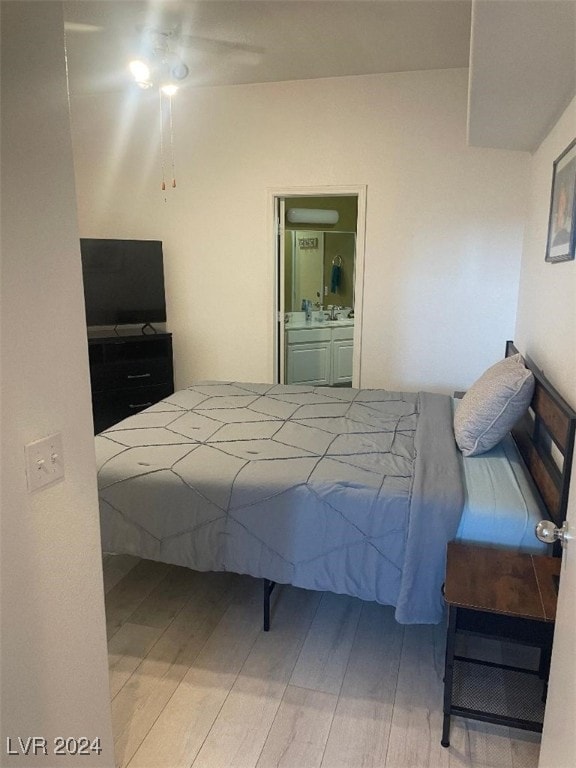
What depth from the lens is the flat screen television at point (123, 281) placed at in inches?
182

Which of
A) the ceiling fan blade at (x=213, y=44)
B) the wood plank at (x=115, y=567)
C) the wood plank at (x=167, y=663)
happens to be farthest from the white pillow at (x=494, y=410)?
the ceiling fan blade at (x=213, y=44)

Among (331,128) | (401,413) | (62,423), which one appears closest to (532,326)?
(401,413)

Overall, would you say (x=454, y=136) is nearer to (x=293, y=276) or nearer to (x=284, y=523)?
(x=293, y=276)

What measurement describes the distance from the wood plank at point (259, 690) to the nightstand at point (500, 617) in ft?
1.97

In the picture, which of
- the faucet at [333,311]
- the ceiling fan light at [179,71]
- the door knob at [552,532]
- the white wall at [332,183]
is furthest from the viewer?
the faucet at [333,311]

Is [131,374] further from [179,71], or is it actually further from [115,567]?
[179,71]

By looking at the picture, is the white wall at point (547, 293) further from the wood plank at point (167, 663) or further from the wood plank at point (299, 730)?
the wood plank at point (167, 663)

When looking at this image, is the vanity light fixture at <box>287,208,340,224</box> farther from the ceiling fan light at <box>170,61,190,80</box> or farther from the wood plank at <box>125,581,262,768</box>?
the wood plank at <box>125,581,262,768</box>

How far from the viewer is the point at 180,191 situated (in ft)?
15.7

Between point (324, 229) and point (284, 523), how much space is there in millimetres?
4983

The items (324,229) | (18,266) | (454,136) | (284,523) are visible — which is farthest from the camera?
(324,229)

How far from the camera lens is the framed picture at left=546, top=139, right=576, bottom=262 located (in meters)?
2.26

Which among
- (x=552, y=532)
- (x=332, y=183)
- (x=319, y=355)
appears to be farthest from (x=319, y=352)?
(x=552, y=532)

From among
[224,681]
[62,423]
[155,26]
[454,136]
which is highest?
[155,26]
